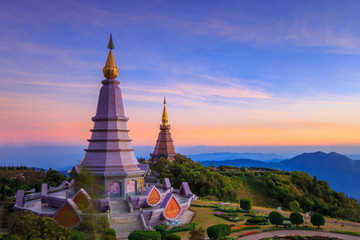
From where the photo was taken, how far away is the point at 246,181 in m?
55.7

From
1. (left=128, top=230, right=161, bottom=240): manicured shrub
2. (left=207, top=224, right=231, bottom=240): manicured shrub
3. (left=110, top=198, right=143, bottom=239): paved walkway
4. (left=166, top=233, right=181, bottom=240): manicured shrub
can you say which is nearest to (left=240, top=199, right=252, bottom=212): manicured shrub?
(left=207, top=224, right=231, bottom=240): manicured shrub

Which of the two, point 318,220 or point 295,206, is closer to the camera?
point 318,220

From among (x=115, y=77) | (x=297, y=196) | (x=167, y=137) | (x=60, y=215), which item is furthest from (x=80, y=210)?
(x=297, y=196)

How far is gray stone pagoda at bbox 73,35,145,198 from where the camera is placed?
1040 inches

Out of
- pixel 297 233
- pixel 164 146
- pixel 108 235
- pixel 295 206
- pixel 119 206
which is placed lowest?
pixel 295 206

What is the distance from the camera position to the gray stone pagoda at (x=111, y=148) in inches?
1040

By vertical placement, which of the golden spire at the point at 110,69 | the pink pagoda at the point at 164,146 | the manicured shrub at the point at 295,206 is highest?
the golden spire at the point at 110,69

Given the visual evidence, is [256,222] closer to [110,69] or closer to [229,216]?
[229,216]

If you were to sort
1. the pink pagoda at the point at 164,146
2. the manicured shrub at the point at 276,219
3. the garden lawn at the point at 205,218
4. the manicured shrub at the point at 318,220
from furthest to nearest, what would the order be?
1. the pink pagoda at the point at 164,146
2. the garden lawn at the point at 205,218
3. the manicured shrub at the point at 318,220
4. the manicured shrub at the point at 276,219

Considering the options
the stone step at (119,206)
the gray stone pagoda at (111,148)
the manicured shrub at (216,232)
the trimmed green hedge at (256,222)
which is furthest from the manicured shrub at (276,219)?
the gray stone pagoda at (111,148)

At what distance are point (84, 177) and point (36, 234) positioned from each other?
8.42 metres

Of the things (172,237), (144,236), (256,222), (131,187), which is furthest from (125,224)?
(256,222)

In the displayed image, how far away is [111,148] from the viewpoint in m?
27.8

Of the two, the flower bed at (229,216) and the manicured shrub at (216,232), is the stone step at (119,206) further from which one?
the flower bed at (229,216)
